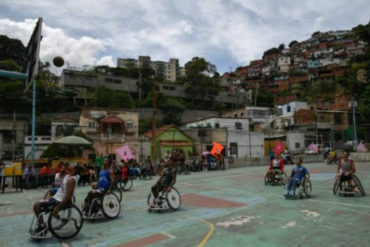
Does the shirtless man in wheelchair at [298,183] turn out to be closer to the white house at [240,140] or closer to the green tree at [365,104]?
the white house at [240,140]

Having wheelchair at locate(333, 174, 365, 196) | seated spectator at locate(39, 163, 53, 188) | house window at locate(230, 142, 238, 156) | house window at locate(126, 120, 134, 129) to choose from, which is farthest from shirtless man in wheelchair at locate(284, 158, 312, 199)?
house window at locate(126, 120, 134, 129)

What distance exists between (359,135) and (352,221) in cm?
4087

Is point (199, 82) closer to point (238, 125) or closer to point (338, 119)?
point (238, 125)

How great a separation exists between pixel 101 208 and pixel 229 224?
343cm

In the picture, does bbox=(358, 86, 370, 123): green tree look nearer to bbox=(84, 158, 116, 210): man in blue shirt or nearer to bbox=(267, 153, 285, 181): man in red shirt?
bbox=(267, 153, 285, 181): man in red shirt

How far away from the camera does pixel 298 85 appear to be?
89.6 m

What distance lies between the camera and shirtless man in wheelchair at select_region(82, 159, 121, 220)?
8.39m

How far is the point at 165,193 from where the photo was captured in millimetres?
9617

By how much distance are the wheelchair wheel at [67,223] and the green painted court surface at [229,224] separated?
7.6 inches

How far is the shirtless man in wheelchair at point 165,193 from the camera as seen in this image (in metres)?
9.55

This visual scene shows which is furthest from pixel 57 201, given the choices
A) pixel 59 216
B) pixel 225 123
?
pixel 225 123

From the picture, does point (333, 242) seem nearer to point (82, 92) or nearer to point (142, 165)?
point (142, 165)

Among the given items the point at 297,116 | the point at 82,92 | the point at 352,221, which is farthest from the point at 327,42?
the point at 352,221

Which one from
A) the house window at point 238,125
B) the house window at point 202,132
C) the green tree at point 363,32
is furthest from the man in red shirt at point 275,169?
the house window at point 238,125
